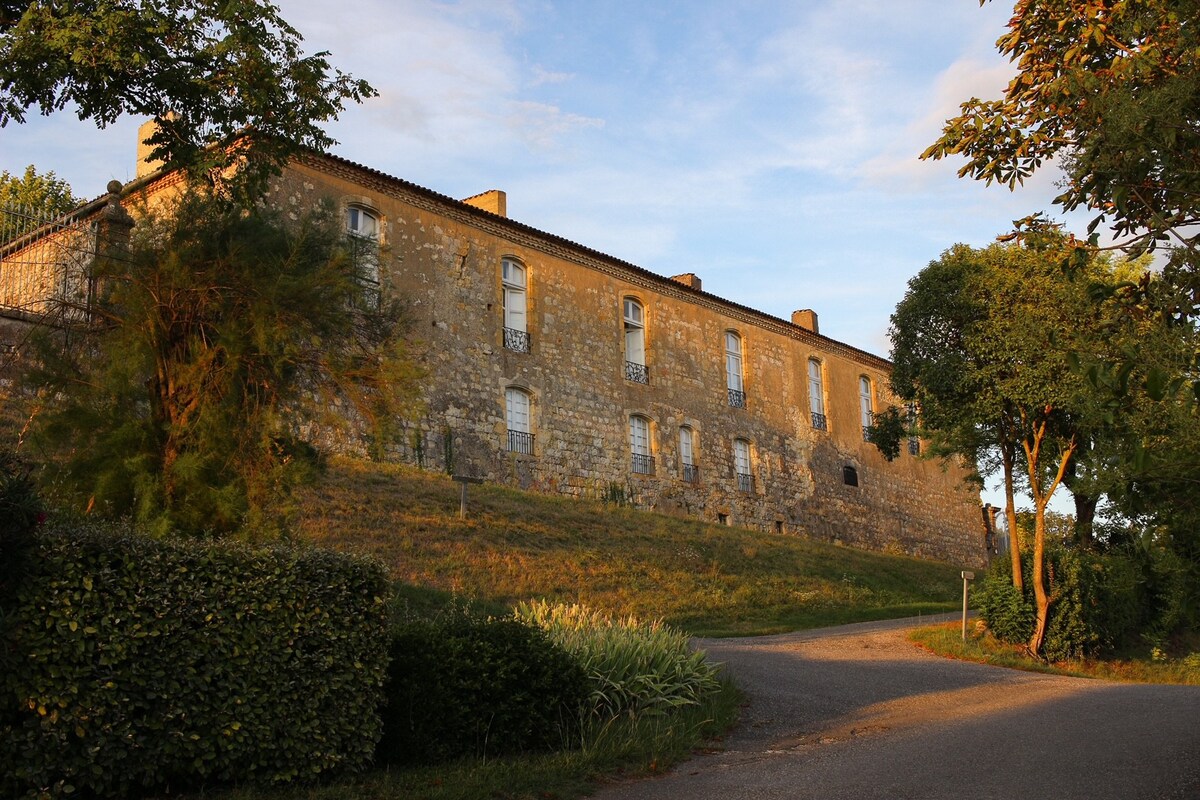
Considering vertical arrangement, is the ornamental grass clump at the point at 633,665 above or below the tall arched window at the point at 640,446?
below

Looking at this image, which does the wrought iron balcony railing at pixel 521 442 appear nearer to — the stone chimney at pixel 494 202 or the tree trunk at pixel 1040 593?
the stone chimney at pixel 494 202

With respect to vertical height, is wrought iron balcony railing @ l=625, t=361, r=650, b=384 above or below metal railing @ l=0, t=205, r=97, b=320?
above

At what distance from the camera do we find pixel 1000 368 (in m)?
17.8

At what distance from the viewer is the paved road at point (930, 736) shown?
7723 millimetres

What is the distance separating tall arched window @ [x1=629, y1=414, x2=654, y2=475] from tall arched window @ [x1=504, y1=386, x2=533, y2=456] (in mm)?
3771

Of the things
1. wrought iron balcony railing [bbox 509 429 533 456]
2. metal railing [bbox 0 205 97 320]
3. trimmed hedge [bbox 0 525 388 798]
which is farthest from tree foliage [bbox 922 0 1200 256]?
wrought iron balcony railing [bbox 509 429 533 456]

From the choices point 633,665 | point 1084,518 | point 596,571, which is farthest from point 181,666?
point 1084,518

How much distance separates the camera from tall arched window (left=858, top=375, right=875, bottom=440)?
39750 mm

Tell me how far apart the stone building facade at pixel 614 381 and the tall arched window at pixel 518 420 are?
45mm

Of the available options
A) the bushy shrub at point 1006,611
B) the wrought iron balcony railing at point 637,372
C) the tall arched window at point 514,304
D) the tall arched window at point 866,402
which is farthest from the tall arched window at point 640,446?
the bushy shrub at point 1006,611

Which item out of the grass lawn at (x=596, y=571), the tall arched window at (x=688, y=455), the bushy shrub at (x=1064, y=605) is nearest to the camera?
the grass lawn at (x=596, y=571)

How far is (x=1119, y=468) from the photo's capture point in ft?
25.4

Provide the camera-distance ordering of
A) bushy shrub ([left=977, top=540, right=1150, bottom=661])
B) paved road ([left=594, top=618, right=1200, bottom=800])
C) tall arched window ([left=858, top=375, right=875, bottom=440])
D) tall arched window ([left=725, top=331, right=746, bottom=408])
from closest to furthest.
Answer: paved road ([left=594, top=618, right=1200, bottom=800]) < bushy shrub ([left=977, top=540, right=1150, bottom=661]) < tall arched window ([left=725, top=331, right=746, bottom=408]) < tall arched window ([left=858, top=375, right=875, bottom=440])

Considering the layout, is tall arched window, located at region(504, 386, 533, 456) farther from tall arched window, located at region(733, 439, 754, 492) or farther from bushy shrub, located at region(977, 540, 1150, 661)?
bushy shrub, located at region(977, 540, 1150, 661)
